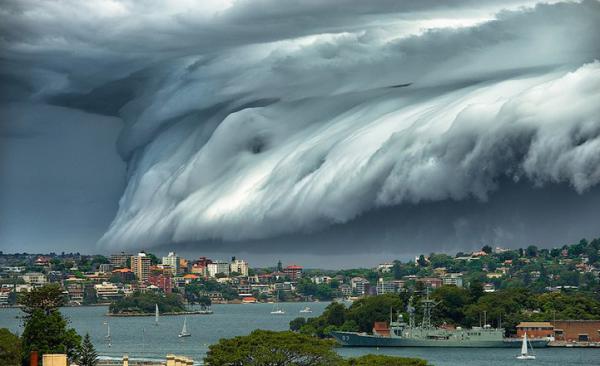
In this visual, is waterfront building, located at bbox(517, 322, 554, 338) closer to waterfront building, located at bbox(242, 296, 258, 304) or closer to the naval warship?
the naval warship

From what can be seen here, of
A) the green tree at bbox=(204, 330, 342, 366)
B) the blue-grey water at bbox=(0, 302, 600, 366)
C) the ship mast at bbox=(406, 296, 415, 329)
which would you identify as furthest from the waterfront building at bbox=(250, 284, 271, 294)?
the green tree at bbox=(204, 330, 342, 366)

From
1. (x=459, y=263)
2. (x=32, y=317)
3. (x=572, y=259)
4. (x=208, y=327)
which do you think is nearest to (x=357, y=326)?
(x=208, y=327)

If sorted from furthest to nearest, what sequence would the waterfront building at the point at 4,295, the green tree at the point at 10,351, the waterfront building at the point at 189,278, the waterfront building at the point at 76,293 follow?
the waterfront building at the point at 189,278
the waterfront building at the point at 76,293
the waterfront building at the point at 4,295
the green tree at the point at 10,351

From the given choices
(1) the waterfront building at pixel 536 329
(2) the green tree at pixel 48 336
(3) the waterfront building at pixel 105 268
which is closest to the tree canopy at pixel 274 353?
(2) the green tree at pixel 48 336

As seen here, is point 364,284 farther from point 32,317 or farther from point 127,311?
point 32,317

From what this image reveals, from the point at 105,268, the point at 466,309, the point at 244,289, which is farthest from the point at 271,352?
the point at 105,268

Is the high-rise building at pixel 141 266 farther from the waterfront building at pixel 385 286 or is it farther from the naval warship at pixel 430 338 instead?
the naval warship at pixel 430 338

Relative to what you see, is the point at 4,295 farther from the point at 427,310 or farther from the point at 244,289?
the point at 427,310
